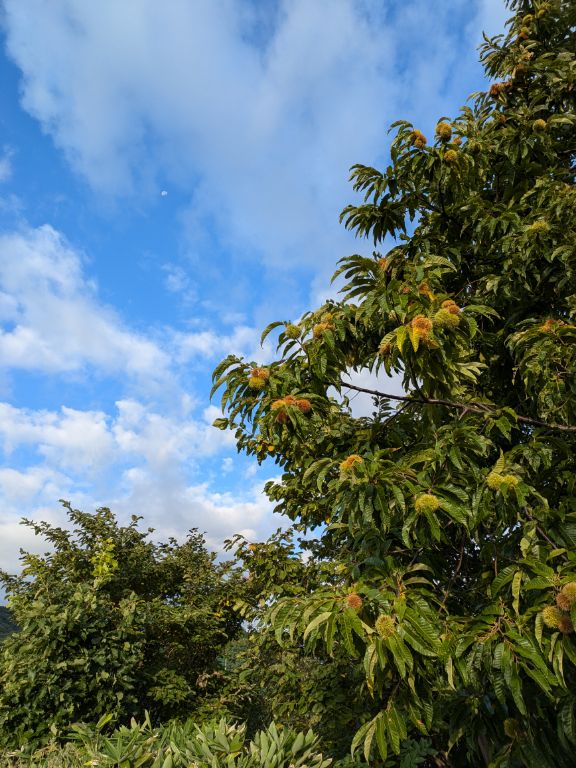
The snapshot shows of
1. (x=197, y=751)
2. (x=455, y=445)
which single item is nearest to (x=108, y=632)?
(x=197, y=751)

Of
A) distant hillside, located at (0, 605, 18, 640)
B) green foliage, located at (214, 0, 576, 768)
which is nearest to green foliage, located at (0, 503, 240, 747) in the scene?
green foliage, located at (214, 0, 576, 768)

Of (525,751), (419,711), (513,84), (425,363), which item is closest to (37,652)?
(419,711)

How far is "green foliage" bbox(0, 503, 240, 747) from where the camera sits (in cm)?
474

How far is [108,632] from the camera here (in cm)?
528

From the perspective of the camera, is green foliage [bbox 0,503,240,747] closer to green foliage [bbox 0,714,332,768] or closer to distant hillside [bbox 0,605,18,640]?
green foliage [bbox 0,714,332,768]

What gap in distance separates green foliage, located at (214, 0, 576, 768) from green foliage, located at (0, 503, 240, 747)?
265 cm

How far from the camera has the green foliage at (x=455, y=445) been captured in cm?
219

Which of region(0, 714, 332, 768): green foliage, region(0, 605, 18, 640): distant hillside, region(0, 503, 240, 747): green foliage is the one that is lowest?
region(0, 714, 332, 768): green foliage

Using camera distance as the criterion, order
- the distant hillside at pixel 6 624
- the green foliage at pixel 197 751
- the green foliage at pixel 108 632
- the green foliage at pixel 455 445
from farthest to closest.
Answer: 1. the distant hillside at pixel 6 624
2. the green foliage at pixel 108 632
3. the green foliage at pixel 197 751
4. the green foliage at pixel 455 445

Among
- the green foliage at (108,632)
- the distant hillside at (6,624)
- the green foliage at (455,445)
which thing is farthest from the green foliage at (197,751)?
the distant hillside at (6,624)

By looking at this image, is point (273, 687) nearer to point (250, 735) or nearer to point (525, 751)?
point (250, 735)

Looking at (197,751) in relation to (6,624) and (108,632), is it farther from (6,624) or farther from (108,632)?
(6,624)

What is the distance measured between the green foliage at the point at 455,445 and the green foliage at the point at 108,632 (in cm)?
265

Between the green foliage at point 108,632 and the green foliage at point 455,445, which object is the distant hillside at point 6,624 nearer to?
the green foliage at point 108,632
